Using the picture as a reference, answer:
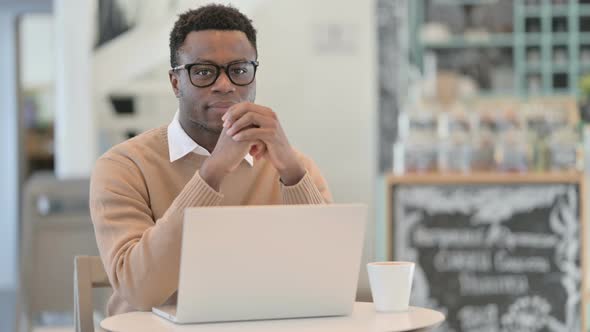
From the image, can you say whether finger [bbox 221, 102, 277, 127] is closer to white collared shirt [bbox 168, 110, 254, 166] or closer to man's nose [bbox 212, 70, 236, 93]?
man's nose [bbox 212, 70, 236, 93]

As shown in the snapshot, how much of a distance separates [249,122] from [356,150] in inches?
167

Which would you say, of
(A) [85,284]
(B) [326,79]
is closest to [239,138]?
(A) [85,284]

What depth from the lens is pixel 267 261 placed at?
140 cm

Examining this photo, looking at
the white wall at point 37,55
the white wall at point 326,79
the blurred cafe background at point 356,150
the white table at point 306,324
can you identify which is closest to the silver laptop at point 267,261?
the white table at point 306,324

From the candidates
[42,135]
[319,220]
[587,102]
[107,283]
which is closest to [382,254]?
[587,102]

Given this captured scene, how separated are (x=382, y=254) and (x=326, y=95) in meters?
1.46

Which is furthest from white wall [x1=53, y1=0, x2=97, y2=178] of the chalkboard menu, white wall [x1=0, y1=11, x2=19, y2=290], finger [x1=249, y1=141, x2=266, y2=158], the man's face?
finger [x1=249, y1=141, x2=266, y2=158]

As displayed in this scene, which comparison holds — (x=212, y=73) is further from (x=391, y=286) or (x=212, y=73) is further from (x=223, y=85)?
(x=391, y=286)

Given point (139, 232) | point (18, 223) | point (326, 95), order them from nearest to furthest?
point (139, 232)
point (326, 95)
point (18, 223)

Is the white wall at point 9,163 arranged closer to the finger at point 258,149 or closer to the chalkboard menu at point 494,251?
the chalkboard menu at point 494,251

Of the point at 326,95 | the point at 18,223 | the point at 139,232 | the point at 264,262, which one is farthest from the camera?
the point at 18,223

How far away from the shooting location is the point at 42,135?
8289 mm

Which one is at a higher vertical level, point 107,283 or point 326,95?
point 326,95

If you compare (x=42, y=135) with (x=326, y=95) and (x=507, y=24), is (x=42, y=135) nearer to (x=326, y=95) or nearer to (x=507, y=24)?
(x=326, y=95)
